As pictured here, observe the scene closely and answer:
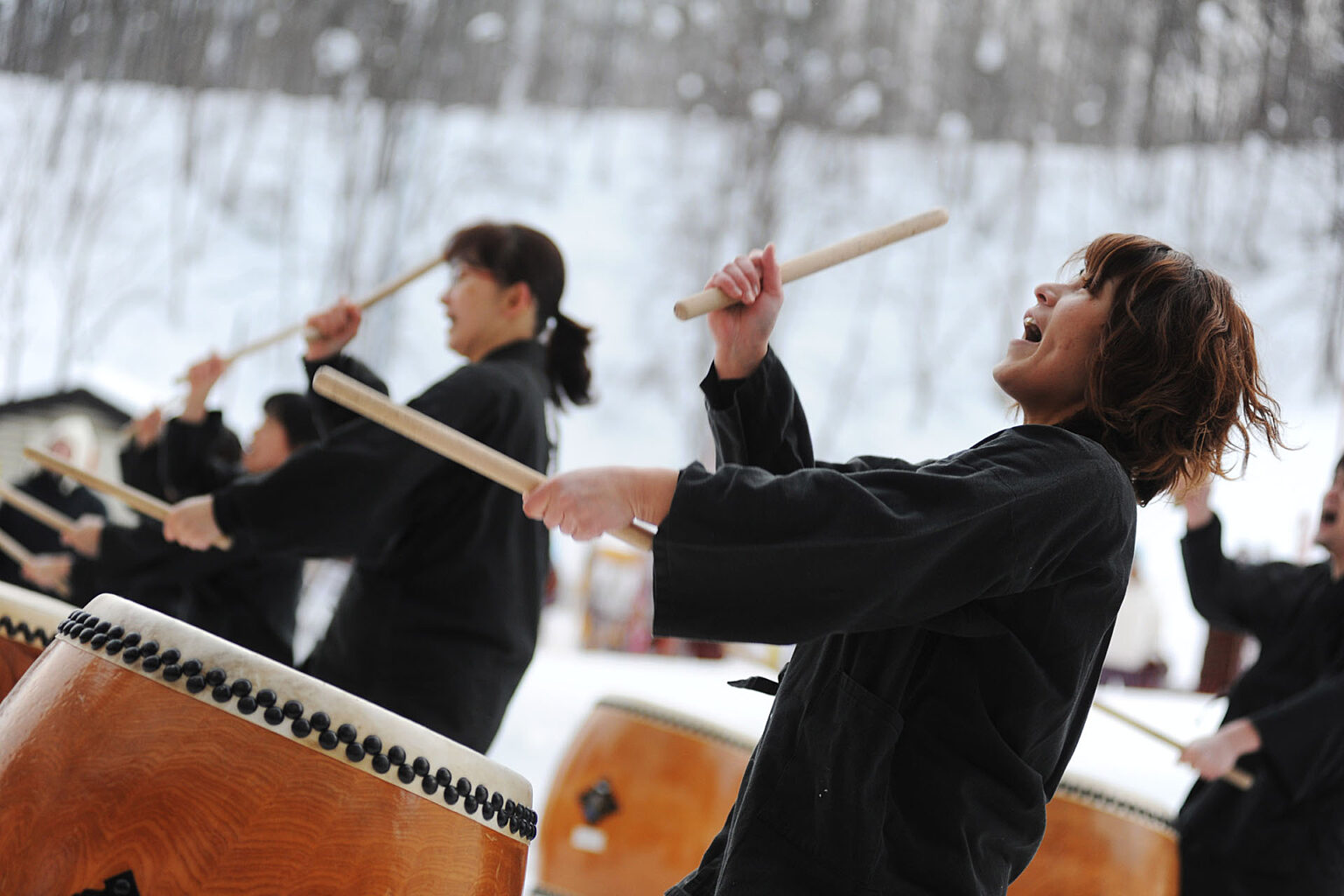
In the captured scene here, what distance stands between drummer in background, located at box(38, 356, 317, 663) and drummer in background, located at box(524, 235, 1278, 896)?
69.1 inches

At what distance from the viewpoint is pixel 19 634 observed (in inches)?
63.7

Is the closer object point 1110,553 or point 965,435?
point 1110,553

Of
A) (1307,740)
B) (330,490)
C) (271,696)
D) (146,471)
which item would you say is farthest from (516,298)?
(146,471)

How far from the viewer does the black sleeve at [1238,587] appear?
258 cm

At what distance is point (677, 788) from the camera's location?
2527 millimetres

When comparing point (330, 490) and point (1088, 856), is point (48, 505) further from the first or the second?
point (1088, 856)

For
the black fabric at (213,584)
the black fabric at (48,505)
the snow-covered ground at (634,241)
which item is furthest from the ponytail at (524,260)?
the snow-covered ground at (634,241)

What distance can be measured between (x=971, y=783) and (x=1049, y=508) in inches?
9.1

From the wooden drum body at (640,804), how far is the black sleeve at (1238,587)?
103 centimetres

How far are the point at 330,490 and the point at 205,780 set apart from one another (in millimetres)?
799

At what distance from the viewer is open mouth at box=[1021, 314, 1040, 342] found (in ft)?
4.14

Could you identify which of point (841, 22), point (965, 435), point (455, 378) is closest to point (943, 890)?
point (455, 378)

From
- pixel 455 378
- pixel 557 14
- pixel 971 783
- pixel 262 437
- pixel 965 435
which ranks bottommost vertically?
pixel 965 435

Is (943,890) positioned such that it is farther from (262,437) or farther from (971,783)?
(262,437)
